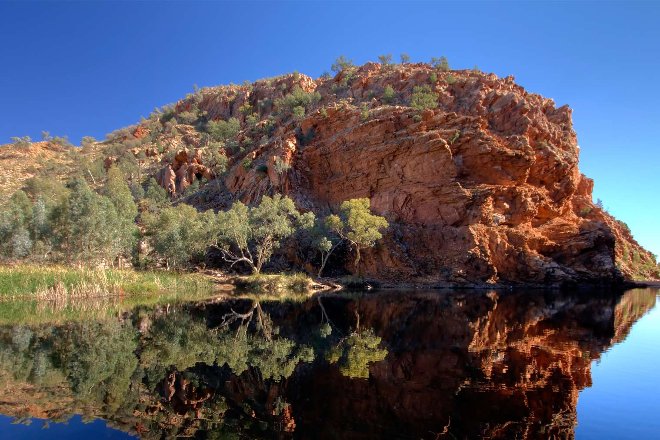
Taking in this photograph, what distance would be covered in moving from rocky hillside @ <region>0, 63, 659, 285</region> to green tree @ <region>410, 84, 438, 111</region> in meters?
0.29

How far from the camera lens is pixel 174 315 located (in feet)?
73.9

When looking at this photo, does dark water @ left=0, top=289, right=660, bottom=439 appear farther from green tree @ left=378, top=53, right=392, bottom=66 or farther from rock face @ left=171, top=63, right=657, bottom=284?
green tree @ left=378, top=53, right=392, bottom=66

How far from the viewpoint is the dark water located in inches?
311

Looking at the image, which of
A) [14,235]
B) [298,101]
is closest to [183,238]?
[14,235]

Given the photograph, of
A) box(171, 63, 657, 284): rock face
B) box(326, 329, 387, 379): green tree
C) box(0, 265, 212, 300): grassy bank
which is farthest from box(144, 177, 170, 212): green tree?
box(326, 329, 387, 379): green tree

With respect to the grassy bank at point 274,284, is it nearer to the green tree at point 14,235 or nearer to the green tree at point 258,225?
the green tree at point 258,225

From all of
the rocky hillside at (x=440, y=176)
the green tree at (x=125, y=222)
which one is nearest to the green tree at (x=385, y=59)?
the rocky hillside at (x=440, y=176)

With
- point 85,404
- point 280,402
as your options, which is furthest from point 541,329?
point 85,404

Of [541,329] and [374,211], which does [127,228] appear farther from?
[541,329]

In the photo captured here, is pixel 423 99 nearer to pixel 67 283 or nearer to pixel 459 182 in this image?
pixel 459 182

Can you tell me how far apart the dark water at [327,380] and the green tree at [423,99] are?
4426 centimetres

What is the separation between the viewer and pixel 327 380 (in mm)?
10547

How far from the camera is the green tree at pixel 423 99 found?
58.7 metres

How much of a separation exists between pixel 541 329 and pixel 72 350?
19307 millimetres
